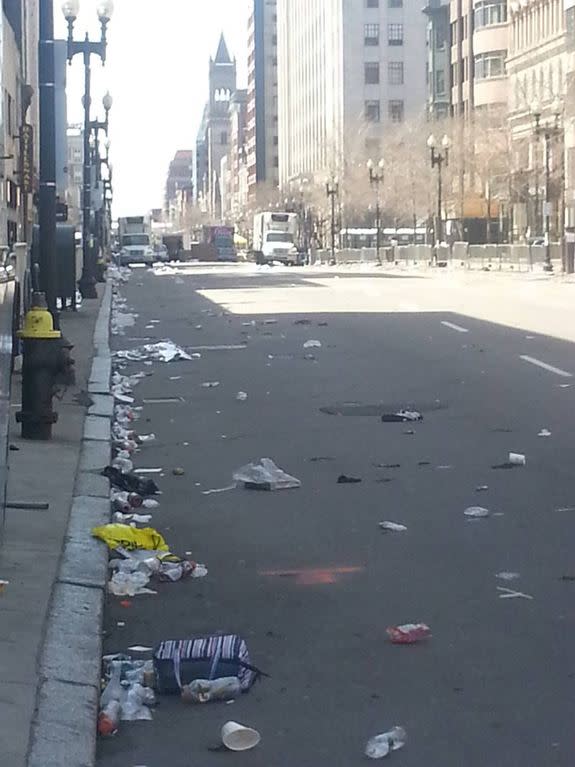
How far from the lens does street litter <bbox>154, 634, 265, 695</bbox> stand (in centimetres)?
577

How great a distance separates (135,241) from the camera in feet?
362

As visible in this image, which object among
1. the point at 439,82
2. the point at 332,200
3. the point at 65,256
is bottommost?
the point at 65,256

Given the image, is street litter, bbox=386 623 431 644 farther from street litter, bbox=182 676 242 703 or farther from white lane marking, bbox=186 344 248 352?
white lane marking, bbox=186 344 248 352

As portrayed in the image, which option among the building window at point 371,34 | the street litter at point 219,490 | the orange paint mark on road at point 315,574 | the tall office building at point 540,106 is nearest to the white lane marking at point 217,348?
the street litter at point 219,490

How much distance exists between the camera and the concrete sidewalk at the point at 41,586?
16.9 ft

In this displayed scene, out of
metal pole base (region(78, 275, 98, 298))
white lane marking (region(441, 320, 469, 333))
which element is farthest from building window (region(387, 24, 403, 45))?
white lane marking (region(441, 320, 469, 333))

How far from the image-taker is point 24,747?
15.9 ft

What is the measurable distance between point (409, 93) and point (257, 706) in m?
161

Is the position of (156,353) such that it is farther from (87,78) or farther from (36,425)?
(87,78)

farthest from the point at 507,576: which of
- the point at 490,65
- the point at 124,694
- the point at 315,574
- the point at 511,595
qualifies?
the point at 490,65

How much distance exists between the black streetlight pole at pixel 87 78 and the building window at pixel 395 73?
122293mm

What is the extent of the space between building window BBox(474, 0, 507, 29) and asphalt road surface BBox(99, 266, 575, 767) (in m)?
95.8

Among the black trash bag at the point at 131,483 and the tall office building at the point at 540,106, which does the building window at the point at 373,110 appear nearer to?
the tall office building at the point at 540,106

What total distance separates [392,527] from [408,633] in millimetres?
2380
